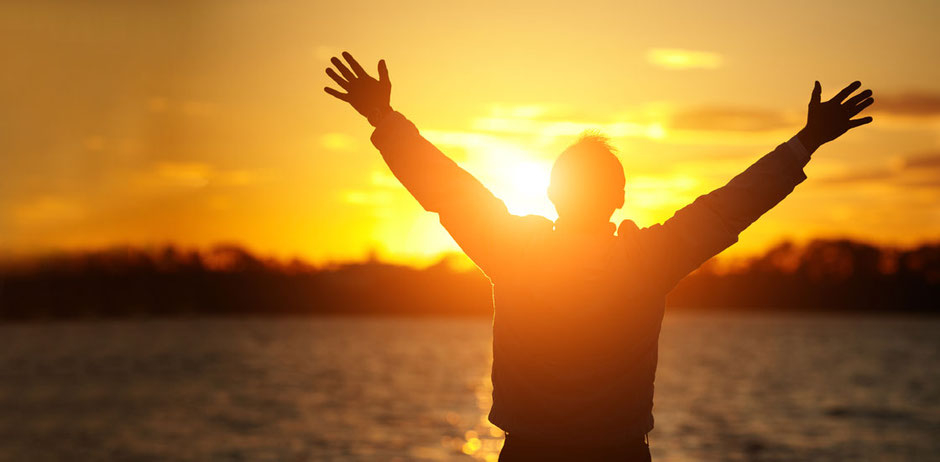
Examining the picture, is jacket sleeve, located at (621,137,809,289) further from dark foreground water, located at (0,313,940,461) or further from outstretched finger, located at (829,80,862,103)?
dark foreground water, located at (0,313,940,461)

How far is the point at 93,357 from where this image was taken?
124m

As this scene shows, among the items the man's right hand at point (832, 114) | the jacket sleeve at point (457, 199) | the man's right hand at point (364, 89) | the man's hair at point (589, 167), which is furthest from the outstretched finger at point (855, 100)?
the man's right hand at point (364, 89)

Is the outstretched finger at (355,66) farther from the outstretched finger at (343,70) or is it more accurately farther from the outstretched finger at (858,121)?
the outstretched finger at (858,121)

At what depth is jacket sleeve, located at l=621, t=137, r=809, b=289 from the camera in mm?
3256

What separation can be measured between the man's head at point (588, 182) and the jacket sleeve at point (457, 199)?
0.57 ft

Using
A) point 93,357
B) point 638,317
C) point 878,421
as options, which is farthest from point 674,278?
point 93,357

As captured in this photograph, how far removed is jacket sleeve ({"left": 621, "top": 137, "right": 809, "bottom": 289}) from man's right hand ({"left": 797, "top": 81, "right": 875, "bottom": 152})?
29 cm

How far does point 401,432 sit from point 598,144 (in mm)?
46418

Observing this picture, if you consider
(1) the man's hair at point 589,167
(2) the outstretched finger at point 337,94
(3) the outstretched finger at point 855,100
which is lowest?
(1) the man's hair at point 589,167

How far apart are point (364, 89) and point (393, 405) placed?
61216 mm

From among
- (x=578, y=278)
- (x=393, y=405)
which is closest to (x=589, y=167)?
(x=578, y=278)

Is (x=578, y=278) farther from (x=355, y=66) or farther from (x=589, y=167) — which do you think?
(x=355, y=66)

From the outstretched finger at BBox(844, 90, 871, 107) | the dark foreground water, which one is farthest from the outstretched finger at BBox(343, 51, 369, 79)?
the dark foreground water

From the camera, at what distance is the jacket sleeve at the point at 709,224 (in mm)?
3256
